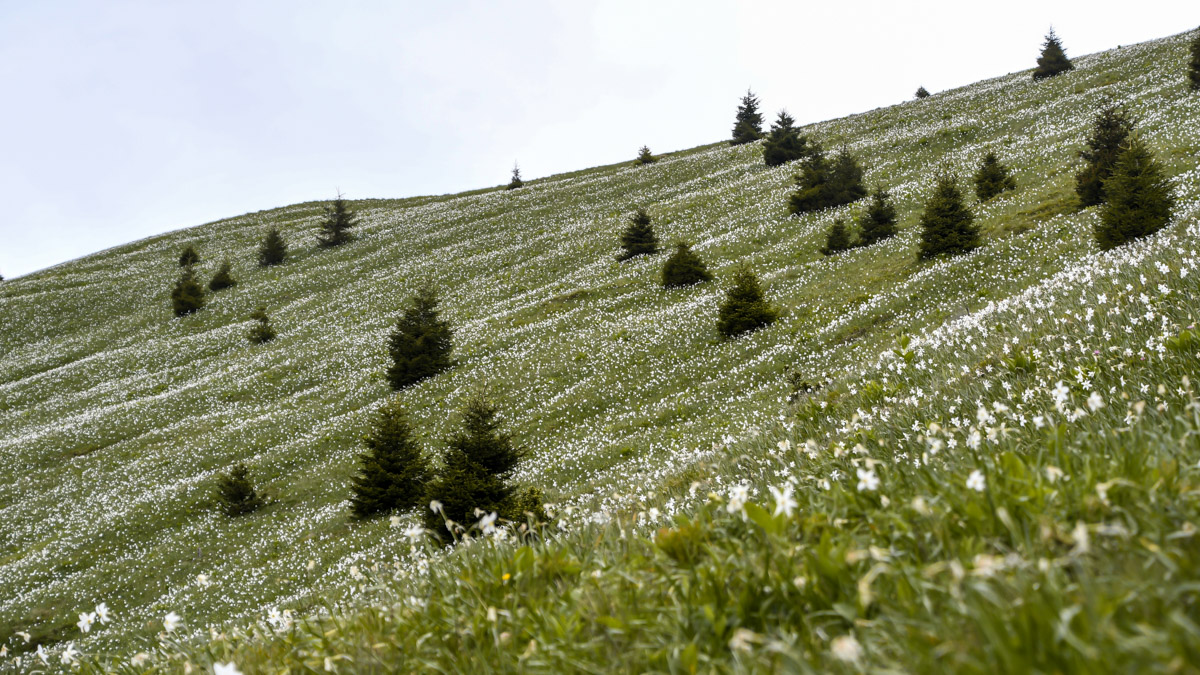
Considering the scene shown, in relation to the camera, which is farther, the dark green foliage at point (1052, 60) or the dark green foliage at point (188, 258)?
the dark green foliage at point (188, 258)

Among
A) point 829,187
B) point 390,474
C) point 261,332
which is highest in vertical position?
point 829,187

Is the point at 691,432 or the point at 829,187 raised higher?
the point at 829,187

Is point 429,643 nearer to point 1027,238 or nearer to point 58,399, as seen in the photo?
point 1027,238

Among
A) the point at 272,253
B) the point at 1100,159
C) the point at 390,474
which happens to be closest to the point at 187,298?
the point at 272,253

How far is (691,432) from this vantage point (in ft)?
52.2

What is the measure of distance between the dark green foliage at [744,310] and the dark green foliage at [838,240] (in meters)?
8.06

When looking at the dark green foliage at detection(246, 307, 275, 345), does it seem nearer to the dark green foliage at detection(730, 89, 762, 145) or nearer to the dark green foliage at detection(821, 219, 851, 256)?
the dark green foliage at detection(821, 219, 851, 256)

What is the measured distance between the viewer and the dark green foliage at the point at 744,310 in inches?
916

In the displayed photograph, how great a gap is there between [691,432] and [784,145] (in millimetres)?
47654

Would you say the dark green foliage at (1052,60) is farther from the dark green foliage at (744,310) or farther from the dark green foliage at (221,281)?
the dark green foliage at (221,281)

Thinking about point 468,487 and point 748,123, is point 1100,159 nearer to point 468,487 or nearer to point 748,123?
point 468,487

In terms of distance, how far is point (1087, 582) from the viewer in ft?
4.64

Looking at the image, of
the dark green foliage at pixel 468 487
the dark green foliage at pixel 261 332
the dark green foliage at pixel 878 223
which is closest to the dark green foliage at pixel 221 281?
the dark green foliage at pixel 261 332

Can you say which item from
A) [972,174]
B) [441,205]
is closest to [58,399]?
[441,205]
